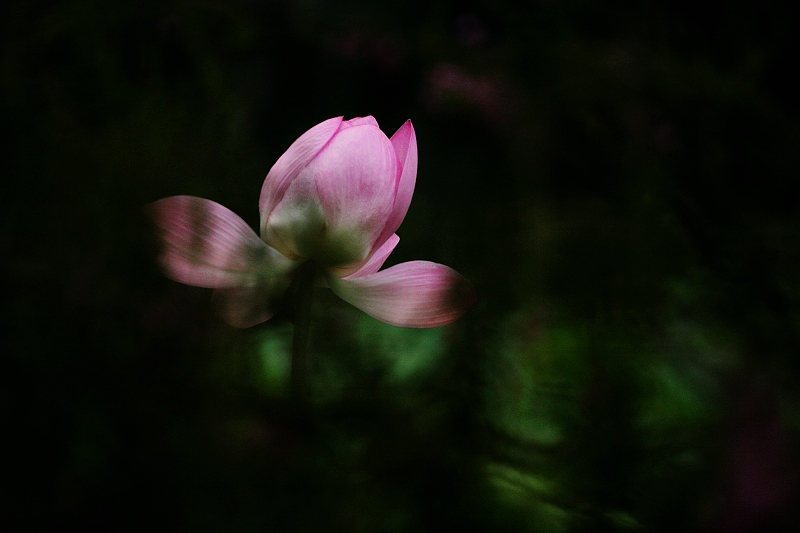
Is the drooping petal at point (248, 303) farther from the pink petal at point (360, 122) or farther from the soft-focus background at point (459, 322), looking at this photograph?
the pink petal at point (360, 122)

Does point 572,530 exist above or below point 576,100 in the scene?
below

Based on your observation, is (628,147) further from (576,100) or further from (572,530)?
(572,530)

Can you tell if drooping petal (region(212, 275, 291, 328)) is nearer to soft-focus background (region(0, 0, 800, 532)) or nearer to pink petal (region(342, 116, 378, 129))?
soft-focus background (region(0, 0, 800, 532))

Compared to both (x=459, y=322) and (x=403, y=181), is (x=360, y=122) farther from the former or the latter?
(x=459, y=322)

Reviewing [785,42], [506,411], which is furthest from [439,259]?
A: [785,42]

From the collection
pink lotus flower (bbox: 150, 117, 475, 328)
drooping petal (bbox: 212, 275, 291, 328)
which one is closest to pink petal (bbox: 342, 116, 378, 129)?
pink lotus flower (bbox: 150, 117, 475, 328)

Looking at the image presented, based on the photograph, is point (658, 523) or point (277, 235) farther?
point (277, 235)

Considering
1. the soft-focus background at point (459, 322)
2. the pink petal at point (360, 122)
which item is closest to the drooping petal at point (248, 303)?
the soft-focus background at point (459, 322)
